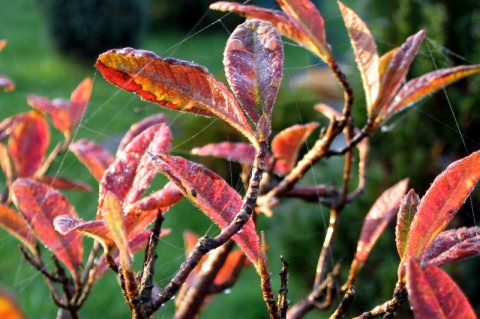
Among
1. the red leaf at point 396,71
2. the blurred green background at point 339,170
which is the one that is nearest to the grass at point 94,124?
the blurred green background at point 339,170

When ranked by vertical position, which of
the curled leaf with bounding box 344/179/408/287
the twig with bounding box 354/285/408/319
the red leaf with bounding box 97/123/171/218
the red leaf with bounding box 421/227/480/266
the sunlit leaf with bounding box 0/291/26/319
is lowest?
the curled leaf with bounding box 344/179/408/287

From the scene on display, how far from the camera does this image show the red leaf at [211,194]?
0.52 metres

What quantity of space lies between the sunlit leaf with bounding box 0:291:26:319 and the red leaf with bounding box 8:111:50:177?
2.35 feet

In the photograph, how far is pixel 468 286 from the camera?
2254mm

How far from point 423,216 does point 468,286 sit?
1.89m

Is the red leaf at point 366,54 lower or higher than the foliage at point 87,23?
higher

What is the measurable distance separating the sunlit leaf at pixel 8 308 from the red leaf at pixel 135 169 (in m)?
0.32

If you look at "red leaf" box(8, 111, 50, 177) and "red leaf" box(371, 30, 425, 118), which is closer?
"red leaf" box(371, 30, 425, 118)

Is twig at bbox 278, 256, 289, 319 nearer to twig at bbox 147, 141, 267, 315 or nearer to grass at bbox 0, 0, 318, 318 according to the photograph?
twig at bbox 147, 141, 267, 315

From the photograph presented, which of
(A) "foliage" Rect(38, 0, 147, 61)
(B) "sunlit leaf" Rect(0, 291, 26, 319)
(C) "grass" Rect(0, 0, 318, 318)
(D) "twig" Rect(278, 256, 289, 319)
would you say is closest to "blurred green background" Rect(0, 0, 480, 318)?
(C) "grass" Rect(0, 0, 318, 318)

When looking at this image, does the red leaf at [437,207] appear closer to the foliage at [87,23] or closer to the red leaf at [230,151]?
the red leaf at [230,151]

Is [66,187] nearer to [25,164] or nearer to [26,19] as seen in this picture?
[25,164]

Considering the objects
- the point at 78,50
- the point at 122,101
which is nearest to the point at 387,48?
the point at 122,101

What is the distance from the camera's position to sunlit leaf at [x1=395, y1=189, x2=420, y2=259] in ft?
1.77
